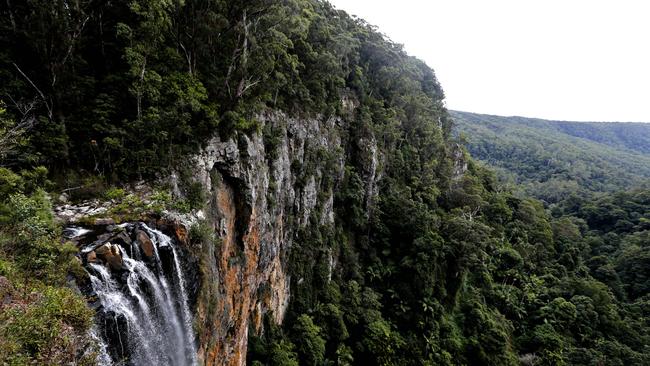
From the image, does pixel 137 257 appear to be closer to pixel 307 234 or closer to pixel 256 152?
pixel 256 152

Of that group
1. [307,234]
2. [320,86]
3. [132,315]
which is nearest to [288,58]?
[320,86]

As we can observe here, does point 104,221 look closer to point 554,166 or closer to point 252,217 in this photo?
point 252,217

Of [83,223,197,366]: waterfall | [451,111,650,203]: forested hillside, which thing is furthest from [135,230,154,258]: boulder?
[451,111,650,203]: forested hillside

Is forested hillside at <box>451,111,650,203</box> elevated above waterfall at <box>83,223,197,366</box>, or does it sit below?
below

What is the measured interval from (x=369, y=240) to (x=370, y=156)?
26.9 ft

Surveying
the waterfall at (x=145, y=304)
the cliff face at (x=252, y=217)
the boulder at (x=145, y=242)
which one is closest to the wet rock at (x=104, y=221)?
the waterfall at (x=145, y=304)

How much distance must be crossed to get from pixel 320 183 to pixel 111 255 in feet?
63.8

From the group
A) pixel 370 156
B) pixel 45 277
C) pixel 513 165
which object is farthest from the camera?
pixel 513 165

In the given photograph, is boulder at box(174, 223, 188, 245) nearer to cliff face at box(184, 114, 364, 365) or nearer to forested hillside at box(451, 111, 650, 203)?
cliff face at box(184, 114, 364, 365)

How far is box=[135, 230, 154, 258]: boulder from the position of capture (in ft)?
32.2

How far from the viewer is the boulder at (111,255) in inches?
341

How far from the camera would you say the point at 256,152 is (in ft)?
57.2

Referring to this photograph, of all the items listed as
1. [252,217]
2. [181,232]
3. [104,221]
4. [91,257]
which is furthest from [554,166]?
[91,257]

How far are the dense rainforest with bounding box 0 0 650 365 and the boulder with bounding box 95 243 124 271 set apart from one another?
67 cm
